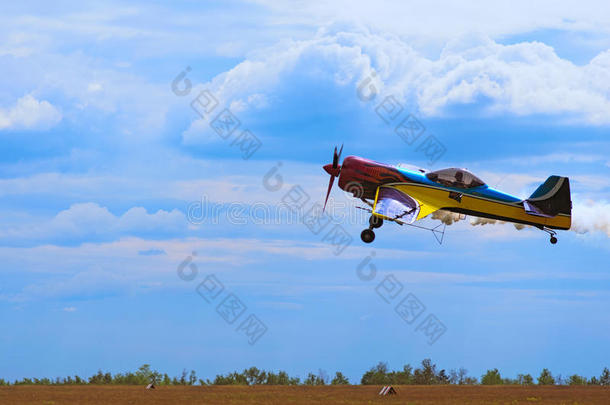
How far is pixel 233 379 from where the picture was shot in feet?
150

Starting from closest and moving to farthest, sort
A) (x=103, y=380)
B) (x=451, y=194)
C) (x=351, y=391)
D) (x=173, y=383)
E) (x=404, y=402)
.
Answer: (x=404, y=402) < (x=351, y=391) < (x=451, y=194) < (x=173, y=383) < (x=103, y=380)

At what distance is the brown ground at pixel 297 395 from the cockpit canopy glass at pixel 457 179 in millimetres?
10518

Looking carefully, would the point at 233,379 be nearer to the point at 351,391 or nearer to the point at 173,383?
the point at 173,383

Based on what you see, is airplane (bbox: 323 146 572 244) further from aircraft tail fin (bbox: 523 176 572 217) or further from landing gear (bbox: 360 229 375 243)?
landing gear (bbox: 360 229 375 243)

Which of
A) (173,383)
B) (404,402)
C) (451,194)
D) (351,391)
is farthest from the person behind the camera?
(173,383)

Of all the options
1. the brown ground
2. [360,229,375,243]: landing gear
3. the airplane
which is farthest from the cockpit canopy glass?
the brown ground

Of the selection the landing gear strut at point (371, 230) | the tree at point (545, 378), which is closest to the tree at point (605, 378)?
the tree at point (545, 378)

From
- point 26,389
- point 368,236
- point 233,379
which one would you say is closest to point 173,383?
point 233,379

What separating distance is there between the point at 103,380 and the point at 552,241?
28.6 m

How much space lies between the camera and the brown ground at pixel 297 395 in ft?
101

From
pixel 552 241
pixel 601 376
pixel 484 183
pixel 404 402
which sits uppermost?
pixel 484 183

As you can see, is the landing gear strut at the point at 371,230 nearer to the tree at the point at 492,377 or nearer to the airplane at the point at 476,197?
the airplane at the point at 476,197

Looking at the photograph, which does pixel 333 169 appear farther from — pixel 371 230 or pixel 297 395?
pixel 297 395

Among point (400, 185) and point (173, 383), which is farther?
point (173, 383)
